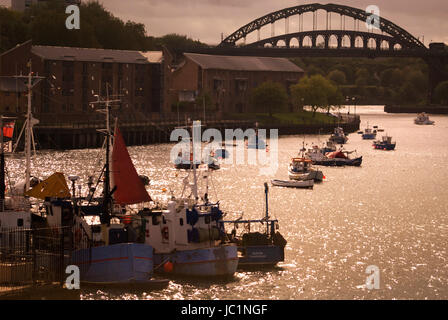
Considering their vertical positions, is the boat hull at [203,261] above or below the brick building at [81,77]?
below

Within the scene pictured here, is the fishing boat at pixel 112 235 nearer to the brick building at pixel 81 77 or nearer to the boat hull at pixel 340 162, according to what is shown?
the boat hull at pixel 340 162

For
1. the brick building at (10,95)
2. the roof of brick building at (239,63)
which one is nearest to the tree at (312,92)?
the roof of brick building at (239,63)

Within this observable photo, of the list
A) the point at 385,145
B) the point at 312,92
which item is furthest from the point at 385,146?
the point at 312,92

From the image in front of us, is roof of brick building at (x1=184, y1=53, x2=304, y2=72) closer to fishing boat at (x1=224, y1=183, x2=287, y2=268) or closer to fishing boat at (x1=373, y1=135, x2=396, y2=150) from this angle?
fishing boat at (x1=373, y1=135, x2=396, y2=150)

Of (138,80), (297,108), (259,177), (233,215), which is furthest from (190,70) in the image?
(233,215)

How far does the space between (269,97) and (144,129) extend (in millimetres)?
42471

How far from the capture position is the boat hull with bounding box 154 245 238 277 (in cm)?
4072

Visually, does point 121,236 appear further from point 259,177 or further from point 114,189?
point 259,177

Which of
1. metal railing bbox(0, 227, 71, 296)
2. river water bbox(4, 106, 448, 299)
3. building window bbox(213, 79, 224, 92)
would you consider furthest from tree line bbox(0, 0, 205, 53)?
metal railing bbox(0, 227, 71, 296)

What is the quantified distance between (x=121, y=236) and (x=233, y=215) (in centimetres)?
1843

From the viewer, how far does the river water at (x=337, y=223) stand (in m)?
40.5

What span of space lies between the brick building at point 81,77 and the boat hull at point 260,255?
7852cm

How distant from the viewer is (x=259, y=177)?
85875 millimetres

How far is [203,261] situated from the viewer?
4072cm
